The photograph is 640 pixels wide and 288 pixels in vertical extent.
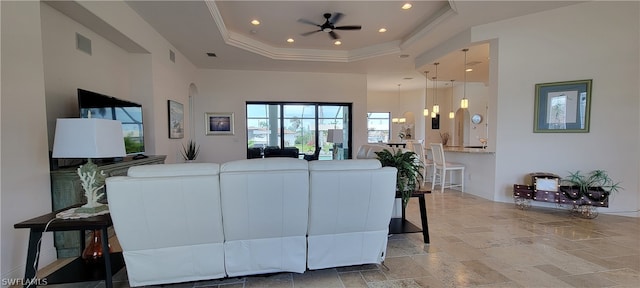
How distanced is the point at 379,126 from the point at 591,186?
8582 mm

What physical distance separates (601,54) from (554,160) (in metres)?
1.61

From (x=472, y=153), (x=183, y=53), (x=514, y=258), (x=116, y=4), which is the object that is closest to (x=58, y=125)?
(x=116, y=4)

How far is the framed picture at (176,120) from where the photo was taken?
5082mm

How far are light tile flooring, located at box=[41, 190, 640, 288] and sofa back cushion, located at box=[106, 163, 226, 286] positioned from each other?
28 centimetres

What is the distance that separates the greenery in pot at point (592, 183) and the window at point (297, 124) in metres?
4.66

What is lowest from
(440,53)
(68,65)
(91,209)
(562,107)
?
(91,209)

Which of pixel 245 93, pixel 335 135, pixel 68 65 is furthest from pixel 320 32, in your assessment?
pixel 68 65

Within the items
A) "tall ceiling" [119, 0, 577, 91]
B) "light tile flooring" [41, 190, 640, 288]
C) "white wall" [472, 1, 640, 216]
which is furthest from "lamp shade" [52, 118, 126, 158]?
"white wall" [472, 1, 640, 216]

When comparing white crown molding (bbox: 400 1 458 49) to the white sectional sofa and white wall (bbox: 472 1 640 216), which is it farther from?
the white sectional sofa

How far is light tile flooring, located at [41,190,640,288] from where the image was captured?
2.19 meters

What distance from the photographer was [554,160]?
4.29 metres

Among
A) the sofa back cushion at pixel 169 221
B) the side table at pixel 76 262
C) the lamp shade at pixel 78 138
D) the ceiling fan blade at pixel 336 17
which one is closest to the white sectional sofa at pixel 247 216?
the sofa back cushion at pixel 169 221

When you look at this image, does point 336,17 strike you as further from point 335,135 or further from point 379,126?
point 379,126

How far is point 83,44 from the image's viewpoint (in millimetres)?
3285
